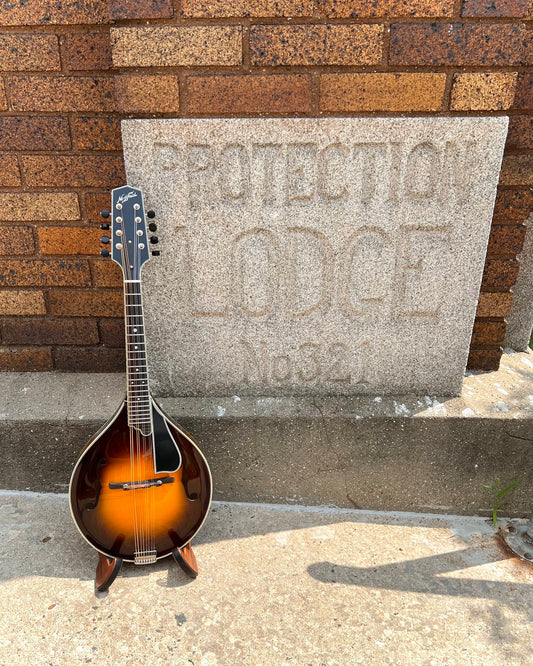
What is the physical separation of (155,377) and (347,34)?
4.56ft

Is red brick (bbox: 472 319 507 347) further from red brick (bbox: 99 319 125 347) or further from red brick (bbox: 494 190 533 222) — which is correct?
red brick (bbox: 99 319 125 347)

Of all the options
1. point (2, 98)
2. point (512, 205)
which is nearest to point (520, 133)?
point (512, 205)

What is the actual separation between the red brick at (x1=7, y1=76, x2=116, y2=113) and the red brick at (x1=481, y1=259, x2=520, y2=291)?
1.57 m

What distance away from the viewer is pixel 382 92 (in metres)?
1.58

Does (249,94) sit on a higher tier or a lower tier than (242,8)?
lower

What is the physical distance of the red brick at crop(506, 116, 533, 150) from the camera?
170cm

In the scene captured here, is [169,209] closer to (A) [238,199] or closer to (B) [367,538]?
(A) [238,199]

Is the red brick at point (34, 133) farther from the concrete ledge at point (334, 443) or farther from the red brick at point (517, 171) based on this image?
the red brick at point (517, 171)

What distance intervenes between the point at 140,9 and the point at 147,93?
0.23 metres

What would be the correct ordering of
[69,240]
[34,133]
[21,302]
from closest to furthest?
[34,133]
[69,240]
[21,302]

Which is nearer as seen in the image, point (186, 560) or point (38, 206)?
point (186, 560)

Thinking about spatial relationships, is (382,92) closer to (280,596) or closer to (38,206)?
(38,206)

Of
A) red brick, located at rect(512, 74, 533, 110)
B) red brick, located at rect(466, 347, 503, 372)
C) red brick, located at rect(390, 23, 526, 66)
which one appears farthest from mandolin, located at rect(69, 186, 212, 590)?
red brick, located at rect(512, 74, 533, 110)

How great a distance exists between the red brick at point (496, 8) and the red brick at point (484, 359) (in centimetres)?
122
